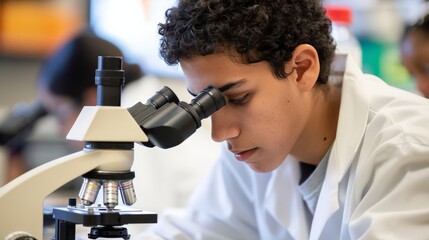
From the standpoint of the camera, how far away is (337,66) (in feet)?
6.31

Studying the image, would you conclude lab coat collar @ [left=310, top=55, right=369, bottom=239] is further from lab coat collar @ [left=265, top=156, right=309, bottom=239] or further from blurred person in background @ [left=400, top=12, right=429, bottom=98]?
blurred person in background @ [left=400, top=12, right=429, bottom=98]

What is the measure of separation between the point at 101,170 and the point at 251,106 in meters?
0.40

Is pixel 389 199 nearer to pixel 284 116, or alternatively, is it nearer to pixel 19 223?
pixel 284 116

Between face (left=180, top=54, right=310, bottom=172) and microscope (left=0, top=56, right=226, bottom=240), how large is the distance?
0.71 ft

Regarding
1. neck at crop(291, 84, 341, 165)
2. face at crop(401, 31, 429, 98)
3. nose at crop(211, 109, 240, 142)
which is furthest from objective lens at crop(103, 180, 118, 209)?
face at crop(401, 31, 429, 98)

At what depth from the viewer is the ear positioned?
1.64 m

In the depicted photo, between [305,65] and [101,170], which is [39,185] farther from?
[305,65]

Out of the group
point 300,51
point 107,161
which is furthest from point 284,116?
point 107,161

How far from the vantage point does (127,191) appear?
1.35 metres

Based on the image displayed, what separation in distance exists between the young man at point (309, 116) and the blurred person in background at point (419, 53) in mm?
623

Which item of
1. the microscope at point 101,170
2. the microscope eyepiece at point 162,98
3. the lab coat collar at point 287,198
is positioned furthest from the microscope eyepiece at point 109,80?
the lab coat collar at point 287,198

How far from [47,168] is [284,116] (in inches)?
22.2

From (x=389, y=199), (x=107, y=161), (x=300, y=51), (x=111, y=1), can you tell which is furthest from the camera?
(x=111, y=1)

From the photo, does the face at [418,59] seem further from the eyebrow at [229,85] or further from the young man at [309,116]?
the eyebrow at [229,85]
